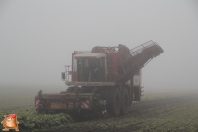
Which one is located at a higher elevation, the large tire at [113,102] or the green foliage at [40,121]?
the large tire at [113,102]

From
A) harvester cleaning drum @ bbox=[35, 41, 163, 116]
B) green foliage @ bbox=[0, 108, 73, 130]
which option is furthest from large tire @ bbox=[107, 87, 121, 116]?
green foliage @ bbox=[0, 108, 73, 130]

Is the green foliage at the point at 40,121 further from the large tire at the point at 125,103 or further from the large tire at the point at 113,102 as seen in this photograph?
the large tire at the point at 125,103

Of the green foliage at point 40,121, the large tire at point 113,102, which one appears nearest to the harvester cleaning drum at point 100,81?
the large tire at point 113,102

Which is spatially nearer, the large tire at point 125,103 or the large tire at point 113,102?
the large tire at point 113,102

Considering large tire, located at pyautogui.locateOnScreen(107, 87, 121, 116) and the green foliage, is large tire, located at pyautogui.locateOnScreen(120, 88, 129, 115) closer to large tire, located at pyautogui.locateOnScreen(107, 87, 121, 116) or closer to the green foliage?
large tire, located at pyautogui.locateOnScreen(107, 87, 121, 116)

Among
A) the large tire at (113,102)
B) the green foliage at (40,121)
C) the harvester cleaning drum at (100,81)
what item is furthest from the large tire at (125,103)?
the green foliage at (40,121)

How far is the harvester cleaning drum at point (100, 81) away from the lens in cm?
1864

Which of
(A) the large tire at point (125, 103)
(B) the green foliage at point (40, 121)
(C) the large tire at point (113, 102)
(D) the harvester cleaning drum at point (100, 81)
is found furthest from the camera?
(A) the large tire at point (125, 103)

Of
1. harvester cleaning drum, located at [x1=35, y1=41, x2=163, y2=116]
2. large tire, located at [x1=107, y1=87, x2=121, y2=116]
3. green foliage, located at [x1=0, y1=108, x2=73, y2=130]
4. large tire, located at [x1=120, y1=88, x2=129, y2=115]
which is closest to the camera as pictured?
green foliage, located at [x1=0, y1=108, x2=73, y2=130]

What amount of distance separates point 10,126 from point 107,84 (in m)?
8.65

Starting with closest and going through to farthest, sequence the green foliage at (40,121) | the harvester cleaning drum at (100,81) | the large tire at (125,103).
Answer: the green foliage at (40,121), the harvester cleaning drum at (100,81), the large tire at (125,103)

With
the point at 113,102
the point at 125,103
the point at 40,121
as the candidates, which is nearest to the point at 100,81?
the point at 113,102

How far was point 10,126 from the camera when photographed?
41.5ft

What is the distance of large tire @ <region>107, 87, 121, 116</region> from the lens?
2022 cm
